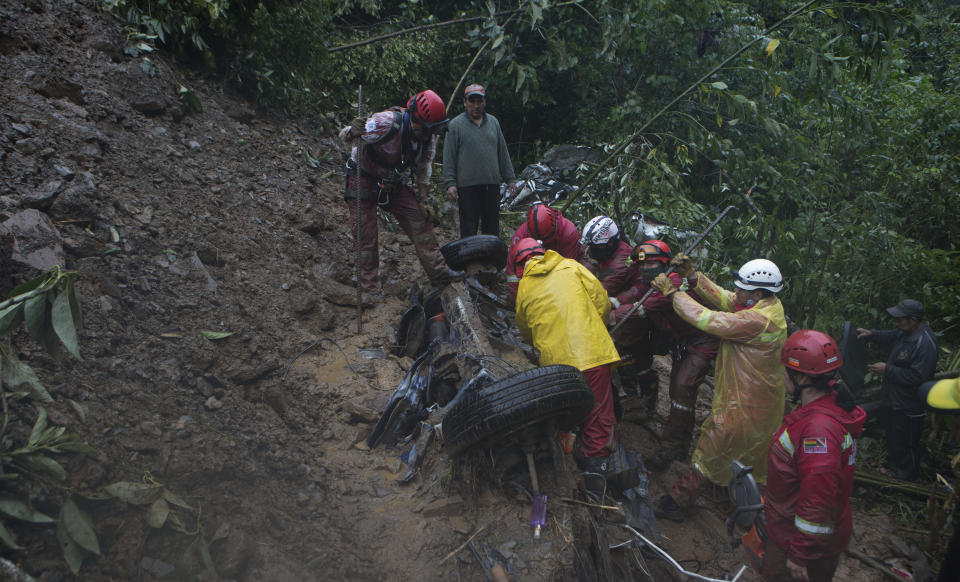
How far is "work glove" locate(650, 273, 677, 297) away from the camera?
13.7 feet

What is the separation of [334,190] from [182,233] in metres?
2.35

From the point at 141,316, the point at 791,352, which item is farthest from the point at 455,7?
the point at 791,352

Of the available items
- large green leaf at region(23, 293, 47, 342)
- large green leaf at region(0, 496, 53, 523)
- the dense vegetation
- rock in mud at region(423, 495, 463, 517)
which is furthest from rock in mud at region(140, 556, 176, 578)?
the dense vegetation

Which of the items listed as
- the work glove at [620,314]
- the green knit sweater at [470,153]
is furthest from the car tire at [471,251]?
the work glove at [620,314]

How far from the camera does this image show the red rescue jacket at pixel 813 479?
109 inches

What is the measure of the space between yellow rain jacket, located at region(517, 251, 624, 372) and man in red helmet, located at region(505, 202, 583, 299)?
833mm

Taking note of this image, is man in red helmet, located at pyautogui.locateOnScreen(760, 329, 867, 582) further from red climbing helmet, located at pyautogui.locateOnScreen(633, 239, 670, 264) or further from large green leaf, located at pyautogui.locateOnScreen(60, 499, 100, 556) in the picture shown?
large green leaf, located at pyautogui.locateOnScreen(60, 499, 100, 556)

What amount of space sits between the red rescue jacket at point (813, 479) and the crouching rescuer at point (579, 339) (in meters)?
1.02

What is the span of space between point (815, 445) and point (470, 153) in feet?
14.3

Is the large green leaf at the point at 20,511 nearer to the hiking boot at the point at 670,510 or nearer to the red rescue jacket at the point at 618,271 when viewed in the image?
the hiking boot at the point at 670,510

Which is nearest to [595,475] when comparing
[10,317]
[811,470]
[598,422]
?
[598,422]

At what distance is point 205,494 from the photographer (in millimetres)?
3066

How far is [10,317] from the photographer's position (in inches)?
91.6

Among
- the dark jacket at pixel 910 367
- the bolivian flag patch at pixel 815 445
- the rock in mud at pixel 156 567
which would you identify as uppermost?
the bolivian flag patch at pixel 815 445
